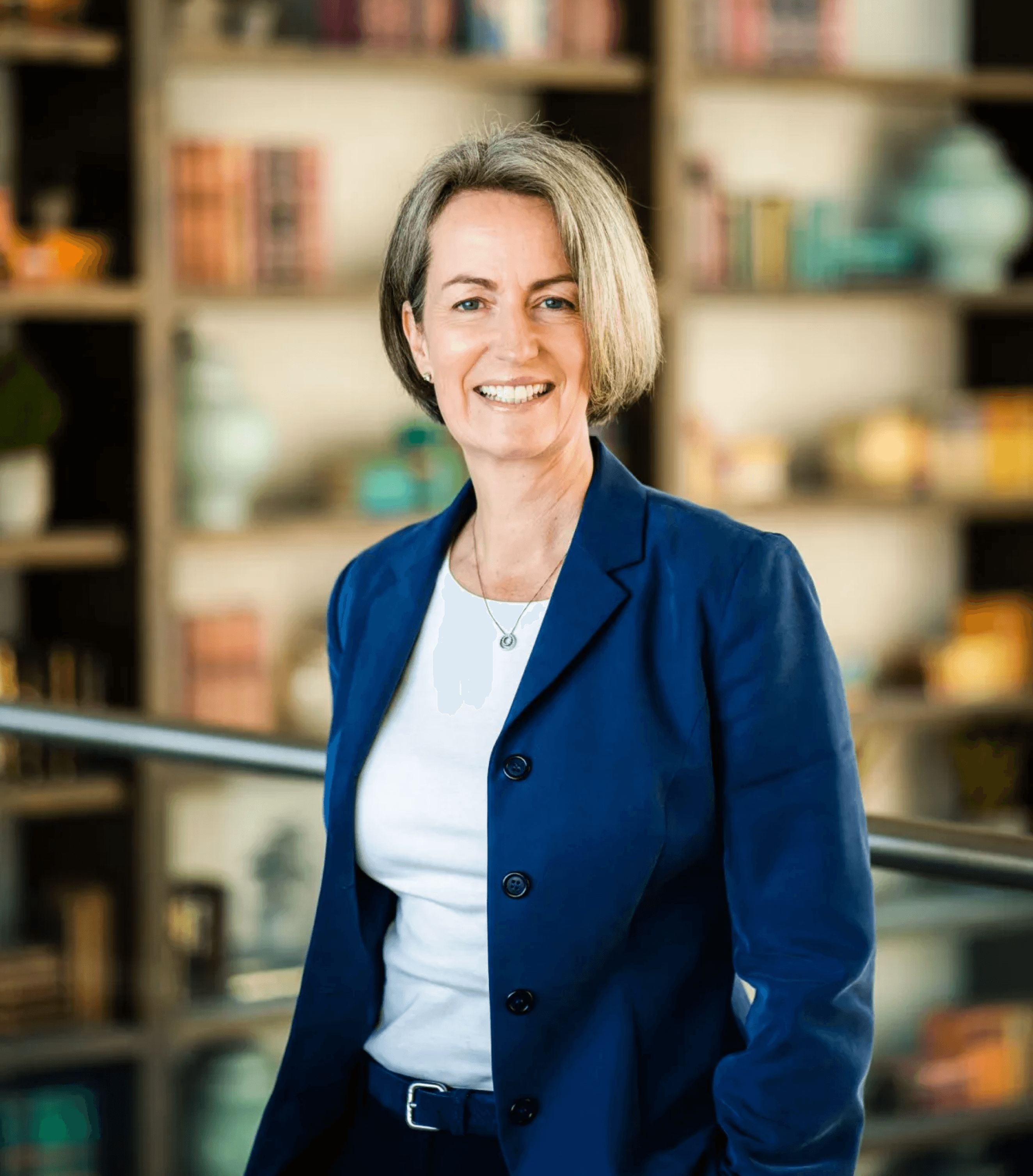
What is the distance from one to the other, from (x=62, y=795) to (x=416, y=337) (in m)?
2.17

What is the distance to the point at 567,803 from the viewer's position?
1124 mm

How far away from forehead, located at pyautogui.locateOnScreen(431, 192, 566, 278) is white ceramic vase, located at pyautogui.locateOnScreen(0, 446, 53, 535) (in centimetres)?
212

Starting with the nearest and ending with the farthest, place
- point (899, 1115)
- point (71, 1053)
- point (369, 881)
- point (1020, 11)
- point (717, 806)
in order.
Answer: point (717, 806) < point (369, 881) < point (899, 1115) < point (71, 1053) < point (1020, 11)

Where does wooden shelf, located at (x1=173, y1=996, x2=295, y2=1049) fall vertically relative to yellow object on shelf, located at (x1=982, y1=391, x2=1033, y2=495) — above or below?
below

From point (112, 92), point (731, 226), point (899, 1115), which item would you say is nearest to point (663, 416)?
point (731, 226)

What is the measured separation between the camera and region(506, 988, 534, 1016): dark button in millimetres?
1123

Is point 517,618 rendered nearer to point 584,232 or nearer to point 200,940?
point 584,232

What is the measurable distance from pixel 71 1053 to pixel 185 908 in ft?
1.19

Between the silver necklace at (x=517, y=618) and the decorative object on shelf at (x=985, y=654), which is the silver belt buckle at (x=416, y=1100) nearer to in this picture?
the silver necklace at (x=517, y=618)

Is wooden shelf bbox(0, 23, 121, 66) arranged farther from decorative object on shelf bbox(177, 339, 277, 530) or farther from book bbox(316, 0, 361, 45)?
decorative object on shelf bbox(177, 339, 277, 530)

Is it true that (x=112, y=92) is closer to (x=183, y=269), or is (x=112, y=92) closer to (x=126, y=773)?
(x=183, y=269)

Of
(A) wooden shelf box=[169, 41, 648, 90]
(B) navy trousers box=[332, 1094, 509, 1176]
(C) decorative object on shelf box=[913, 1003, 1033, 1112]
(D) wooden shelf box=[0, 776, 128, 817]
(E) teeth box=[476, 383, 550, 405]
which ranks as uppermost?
(A) wooden shelf box=[169, 41, 648, 90]

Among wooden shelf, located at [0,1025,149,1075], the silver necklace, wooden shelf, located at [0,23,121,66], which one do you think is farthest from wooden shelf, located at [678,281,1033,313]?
the silver necklace

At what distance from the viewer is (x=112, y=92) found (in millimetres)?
3207
